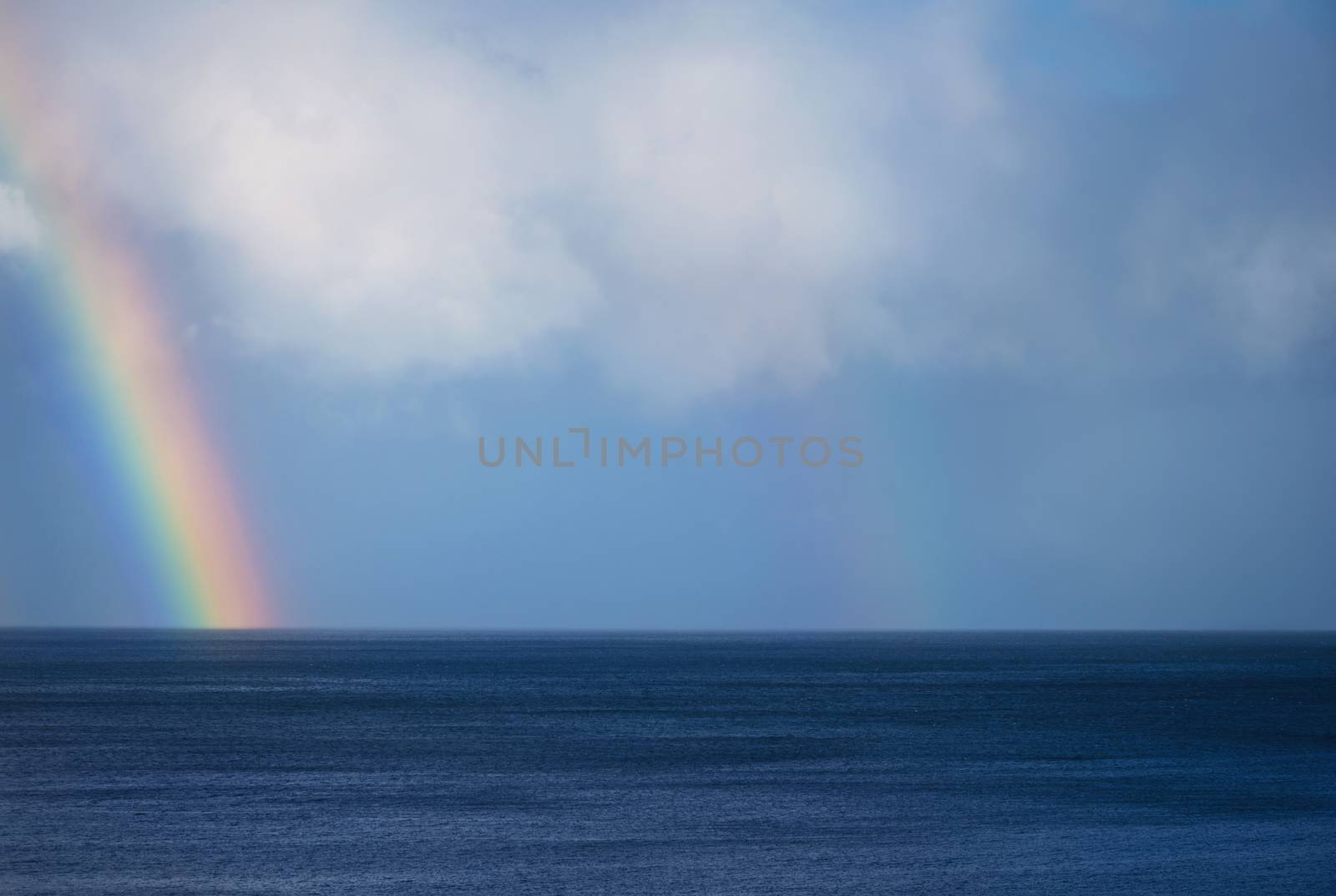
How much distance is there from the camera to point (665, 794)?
44.6m

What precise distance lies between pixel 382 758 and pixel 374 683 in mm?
64251

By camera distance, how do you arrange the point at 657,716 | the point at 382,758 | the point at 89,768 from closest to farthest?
the point at 89,768 → the point at 382,758 → the point at 657,716

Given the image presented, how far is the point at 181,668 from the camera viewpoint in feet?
494

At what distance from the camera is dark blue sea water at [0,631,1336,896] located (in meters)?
31.8

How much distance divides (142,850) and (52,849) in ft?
7.31

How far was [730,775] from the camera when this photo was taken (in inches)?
1960

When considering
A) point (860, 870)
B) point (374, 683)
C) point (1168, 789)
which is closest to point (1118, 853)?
point (860, 870)

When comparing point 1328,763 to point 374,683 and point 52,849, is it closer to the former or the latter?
point 52,849

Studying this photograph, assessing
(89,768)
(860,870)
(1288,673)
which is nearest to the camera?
(860,870)

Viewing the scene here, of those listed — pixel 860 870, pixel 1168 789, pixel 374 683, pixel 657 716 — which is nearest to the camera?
pixel 860 870

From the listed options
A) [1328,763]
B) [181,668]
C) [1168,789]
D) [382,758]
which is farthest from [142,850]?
[181,668]

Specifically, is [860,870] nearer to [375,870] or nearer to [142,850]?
[375,870]

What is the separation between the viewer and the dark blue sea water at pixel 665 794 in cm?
3181

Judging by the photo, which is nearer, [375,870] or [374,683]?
[375,870]
